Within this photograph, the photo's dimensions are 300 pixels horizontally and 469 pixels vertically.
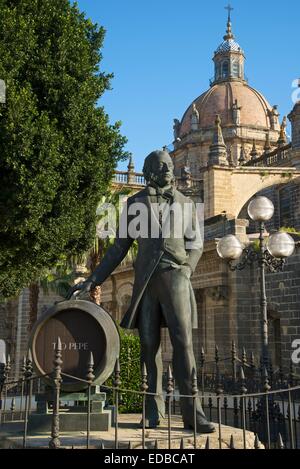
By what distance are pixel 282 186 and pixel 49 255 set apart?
2510cm

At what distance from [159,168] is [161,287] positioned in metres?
1.30

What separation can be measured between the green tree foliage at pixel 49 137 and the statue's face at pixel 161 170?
4.27 meters

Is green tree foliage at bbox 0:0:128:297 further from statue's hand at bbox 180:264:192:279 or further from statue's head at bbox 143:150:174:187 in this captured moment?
statue's hand at bbox 180:264:192:279

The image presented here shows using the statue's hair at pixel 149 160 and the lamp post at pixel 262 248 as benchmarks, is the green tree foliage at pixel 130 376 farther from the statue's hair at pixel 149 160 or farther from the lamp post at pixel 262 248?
the statue's hair at pixel 149 160

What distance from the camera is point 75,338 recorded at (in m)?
5.47

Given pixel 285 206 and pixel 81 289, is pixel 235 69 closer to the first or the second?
pixel 285 206

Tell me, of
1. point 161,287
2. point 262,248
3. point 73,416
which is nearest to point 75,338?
point 73,416

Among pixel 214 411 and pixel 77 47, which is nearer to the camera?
pixel 77 47

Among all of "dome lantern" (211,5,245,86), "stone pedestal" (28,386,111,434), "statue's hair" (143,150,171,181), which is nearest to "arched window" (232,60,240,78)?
"dome lantern" (211,5,245,86)

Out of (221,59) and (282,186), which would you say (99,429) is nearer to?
(282,186)

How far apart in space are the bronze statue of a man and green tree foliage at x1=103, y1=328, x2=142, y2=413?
3.51 metres

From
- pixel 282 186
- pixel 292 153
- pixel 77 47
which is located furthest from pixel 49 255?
pixel 282 186
